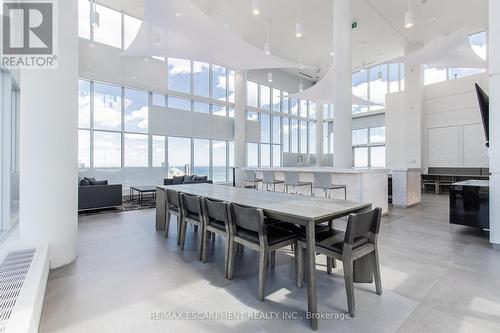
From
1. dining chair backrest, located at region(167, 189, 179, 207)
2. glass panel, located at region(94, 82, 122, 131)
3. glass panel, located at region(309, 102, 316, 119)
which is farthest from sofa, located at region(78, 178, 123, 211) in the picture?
glass panel, located at region(309, 102, 316, 119)

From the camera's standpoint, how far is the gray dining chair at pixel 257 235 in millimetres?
2080

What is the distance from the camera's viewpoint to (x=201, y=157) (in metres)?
10.7

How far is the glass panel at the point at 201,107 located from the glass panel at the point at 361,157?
840cm

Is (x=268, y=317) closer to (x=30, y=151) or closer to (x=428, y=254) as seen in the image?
(x=428, y=254)

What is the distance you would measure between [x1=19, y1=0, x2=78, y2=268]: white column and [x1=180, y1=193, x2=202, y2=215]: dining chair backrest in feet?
4.12

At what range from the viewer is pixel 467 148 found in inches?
352

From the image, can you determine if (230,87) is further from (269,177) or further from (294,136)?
(269,177)

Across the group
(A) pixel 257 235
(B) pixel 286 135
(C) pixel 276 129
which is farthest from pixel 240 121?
(A) pixel 257 235

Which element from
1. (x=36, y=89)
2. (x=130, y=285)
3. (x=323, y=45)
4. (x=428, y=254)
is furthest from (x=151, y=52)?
(x=323, y=45)

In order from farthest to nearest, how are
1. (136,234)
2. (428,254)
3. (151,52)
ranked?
1. (151,52)
2. (136,234)
3. (428,254)

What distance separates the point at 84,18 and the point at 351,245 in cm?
993

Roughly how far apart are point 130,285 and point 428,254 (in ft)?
11.6

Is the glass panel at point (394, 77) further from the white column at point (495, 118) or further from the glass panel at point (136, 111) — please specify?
the glass panel at point (136, 111)

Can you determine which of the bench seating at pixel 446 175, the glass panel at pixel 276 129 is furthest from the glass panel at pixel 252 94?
the bench seating at pixel 446 175
